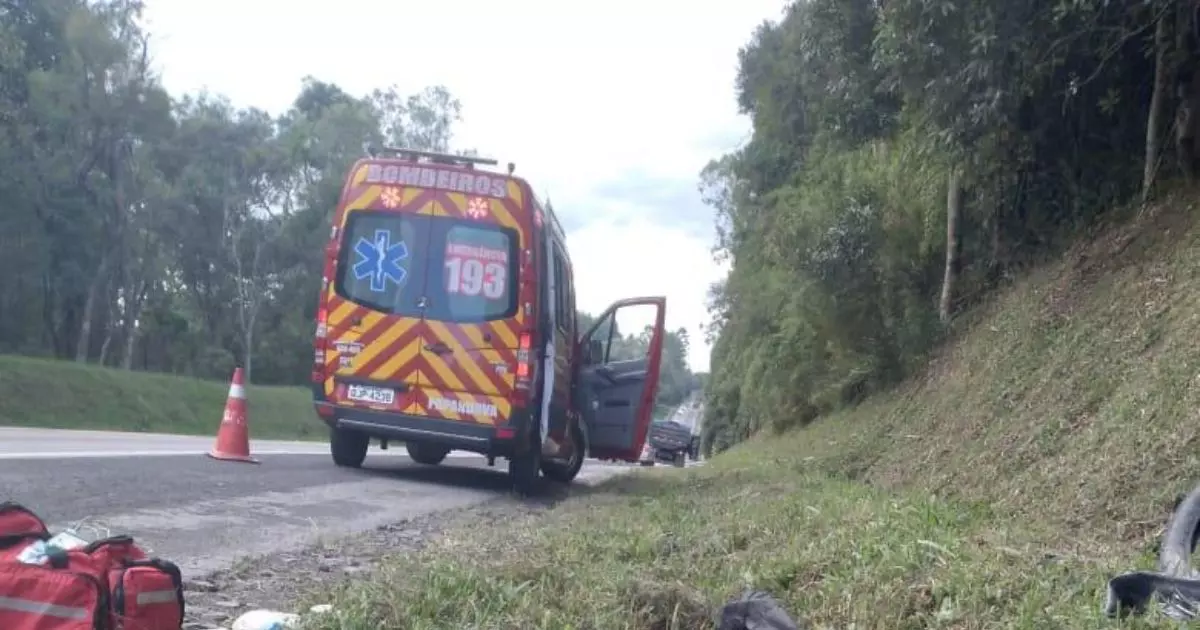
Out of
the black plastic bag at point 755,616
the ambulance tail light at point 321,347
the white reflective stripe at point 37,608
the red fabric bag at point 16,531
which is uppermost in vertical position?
the ambulance tail light at point 321,347

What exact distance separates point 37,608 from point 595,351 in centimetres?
1049

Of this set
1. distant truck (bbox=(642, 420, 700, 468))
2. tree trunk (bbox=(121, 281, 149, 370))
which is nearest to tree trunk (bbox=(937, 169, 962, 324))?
distant truck (bbox=(642, 420, 700, 468))

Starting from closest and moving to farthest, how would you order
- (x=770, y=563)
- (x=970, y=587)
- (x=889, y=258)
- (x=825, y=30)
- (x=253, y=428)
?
(x=970, y=587) < (x=770, y=563) < (x=825, y=30) < (x=889, y=258) < (x=253, y=428)

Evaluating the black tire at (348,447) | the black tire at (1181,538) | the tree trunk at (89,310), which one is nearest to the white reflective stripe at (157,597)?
the black tire at (1181,538)

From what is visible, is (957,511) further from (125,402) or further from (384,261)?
(125,402)

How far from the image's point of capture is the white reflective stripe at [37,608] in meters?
3.66

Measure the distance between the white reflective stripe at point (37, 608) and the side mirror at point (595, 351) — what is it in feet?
34.0

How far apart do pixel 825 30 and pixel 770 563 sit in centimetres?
1021

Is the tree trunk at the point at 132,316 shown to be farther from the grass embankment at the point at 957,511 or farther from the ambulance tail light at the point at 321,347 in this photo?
the grass embankment at the point at 957,511

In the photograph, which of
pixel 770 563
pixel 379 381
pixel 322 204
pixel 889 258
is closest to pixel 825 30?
Answer: pixel 889 258

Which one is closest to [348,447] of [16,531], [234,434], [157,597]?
[234,434]

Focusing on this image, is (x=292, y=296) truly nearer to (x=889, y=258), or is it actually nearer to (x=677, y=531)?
(x=889, y=258)

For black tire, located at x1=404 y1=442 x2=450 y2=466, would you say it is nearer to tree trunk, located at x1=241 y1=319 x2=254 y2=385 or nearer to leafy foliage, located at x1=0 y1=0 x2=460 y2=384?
leafy foliage, located at x1=0 y1=0 x2=460 y2=384

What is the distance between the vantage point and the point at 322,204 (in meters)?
47.8
